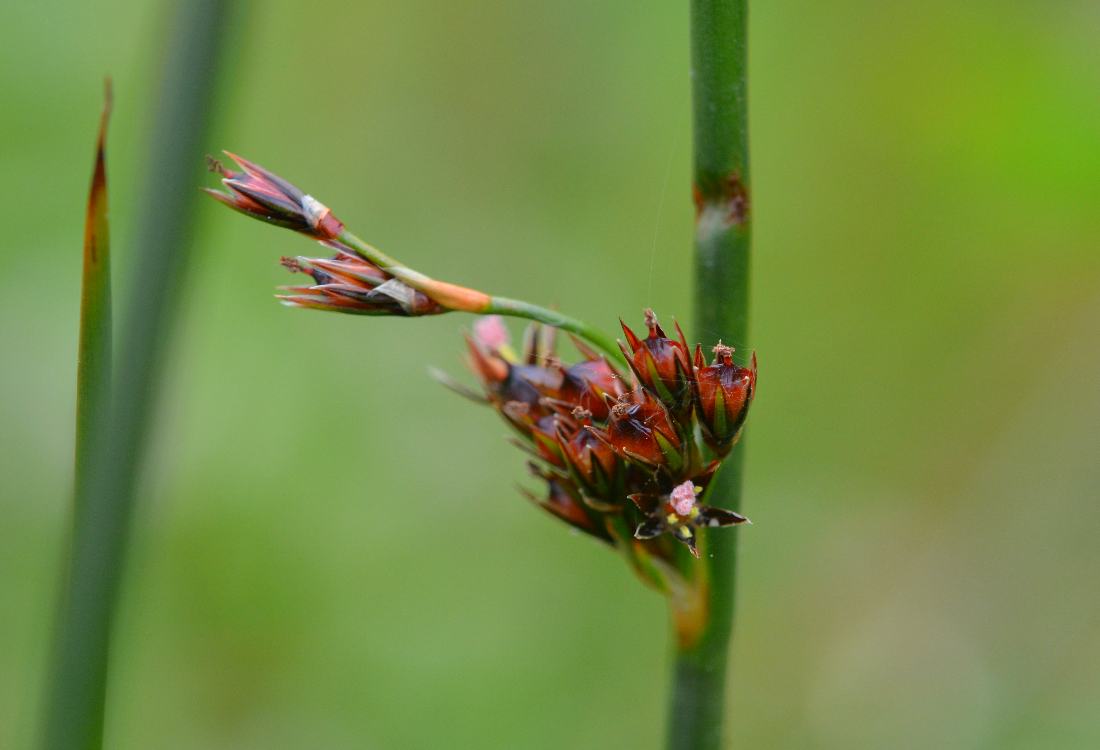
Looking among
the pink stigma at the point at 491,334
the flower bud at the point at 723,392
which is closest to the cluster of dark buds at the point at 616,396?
the flower bud at the point at 723,392

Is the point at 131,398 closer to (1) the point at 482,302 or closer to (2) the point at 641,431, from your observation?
(1) the point at 482,302

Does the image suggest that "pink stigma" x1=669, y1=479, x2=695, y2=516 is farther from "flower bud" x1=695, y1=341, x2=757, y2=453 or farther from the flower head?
the flower head

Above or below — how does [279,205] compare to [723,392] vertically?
above

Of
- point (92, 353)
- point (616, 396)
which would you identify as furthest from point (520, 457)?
point (92, 353)

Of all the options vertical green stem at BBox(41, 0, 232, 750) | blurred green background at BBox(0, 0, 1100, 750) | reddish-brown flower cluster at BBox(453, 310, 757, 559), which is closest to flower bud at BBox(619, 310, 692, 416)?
reddish-brown flower cluster at BBox(453, 310, 757, 559)

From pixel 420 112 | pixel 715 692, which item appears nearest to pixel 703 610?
pixel 715 692

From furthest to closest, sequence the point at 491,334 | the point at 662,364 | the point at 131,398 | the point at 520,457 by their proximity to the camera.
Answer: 1. the point at 520,457
2. the point at 491,334
3. the point at 662,364
4. the point at 131,398

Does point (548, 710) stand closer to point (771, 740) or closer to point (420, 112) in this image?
point (771, 740)
